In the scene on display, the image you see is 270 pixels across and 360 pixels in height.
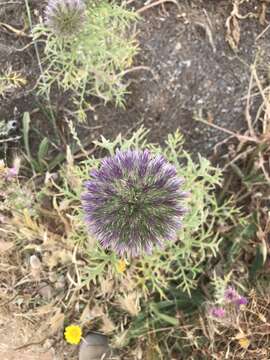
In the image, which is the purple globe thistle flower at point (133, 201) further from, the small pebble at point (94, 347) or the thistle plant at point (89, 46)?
the small pebble at point (94, 347)

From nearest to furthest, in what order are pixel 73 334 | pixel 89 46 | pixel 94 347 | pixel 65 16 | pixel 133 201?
pixel 133 201
pixel 65 16
pixel 89 46
pixel 73 334
pixel 94 347

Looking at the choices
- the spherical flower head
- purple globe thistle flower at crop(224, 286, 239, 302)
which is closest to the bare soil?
purple globe thistle flower at crop(224, 286, 239, 302)

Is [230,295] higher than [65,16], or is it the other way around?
[65,16]

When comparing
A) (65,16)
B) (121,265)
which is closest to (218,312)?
(121,265)

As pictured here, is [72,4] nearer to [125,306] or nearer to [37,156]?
[37,156]

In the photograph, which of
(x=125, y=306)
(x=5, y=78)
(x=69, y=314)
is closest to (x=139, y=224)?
(x=125, y=306)

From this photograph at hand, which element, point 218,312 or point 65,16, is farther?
point 218,312

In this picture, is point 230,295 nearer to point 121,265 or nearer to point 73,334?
point 121,265
